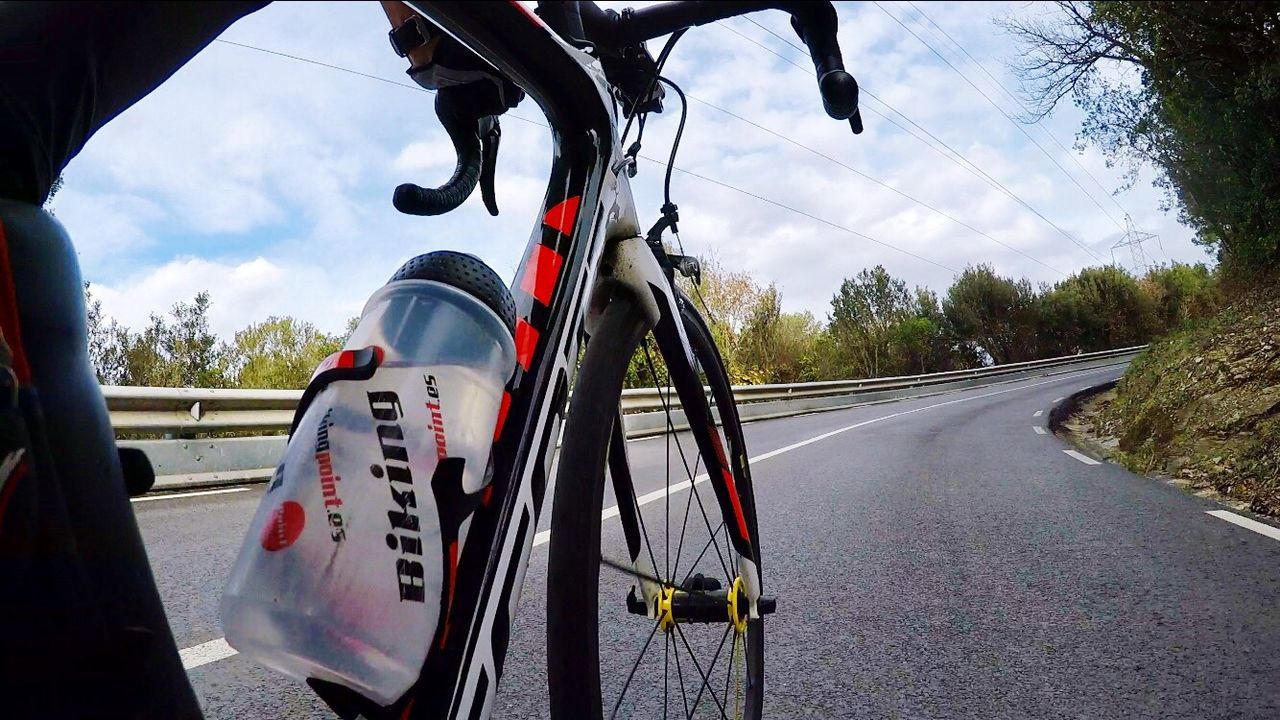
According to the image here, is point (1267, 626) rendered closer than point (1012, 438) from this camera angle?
Yes

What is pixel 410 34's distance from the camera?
0.98 metres

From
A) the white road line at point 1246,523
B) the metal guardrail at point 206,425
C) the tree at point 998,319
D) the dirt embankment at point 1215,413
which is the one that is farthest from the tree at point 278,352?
the tree at point 998,319

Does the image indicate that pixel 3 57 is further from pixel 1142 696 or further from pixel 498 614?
pixel 1142 696

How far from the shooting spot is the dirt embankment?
6137mm

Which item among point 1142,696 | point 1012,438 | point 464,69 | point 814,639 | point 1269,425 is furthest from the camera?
point 1012,438

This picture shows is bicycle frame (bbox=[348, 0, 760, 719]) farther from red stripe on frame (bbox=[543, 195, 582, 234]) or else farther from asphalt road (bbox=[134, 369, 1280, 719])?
asphalt road (bbox=[134, 369, 1280, 719])

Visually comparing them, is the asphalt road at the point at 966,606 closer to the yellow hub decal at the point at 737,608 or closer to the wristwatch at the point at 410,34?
the yellow hub decal at the point at 737,608

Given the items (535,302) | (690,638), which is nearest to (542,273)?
(535,302)

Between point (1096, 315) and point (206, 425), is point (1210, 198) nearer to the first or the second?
point (206, 425)

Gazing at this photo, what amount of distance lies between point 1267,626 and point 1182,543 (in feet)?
5.21

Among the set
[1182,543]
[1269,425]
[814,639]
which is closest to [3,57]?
[814,639]

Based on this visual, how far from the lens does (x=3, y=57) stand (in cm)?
62

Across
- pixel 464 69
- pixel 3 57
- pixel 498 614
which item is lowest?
pixel 498 614

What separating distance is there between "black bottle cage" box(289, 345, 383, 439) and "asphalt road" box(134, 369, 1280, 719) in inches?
47.7
